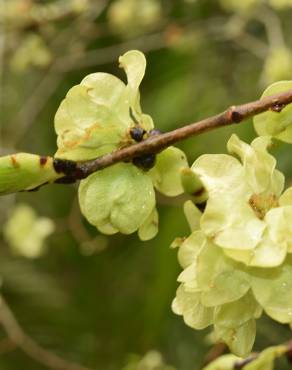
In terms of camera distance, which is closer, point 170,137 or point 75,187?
point 170,137

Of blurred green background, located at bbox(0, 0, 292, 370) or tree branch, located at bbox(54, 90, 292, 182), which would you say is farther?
blurred green background, located at bbox(0, 0, 292, 370)

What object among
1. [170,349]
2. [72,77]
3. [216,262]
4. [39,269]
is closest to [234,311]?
[216,262]

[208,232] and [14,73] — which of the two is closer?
[208,232]

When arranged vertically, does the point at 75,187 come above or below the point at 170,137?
below

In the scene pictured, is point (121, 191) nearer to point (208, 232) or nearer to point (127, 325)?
point (208, 232)
